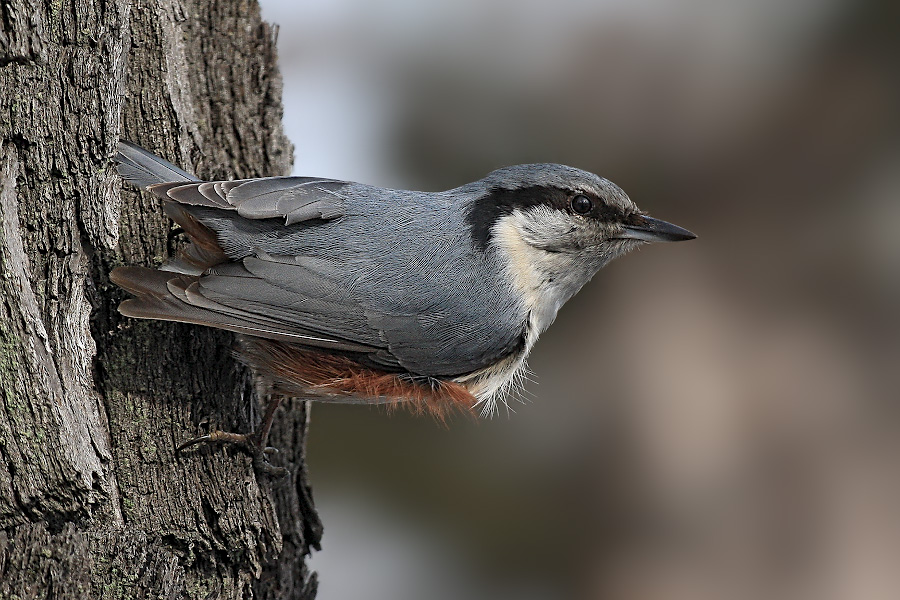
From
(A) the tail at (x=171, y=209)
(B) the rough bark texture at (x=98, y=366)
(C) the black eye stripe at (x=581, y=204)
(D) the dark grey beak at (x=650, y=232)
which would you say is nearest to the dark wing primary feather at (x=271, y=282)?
(A) the tail at (x=171, y=209)

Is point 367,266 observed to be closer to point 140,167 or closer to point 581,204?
point 140,167

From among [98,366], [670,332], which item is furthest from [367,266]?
[670,332]

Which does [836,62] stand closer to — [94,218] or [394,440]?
[394,440]

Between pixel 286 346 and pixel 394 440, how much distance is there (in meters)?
3.36

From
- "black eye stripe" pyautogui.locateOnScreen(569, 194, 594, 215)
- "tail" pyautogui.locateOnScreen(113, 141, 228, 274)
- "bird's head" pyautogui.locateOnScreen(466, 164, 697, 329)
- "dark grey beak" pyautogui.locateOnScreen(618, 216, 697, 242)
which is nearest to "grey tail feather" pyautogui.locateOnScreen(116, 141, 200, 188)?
"tail" pyautogui.locateOnScreen(113, 141, 228, 274)

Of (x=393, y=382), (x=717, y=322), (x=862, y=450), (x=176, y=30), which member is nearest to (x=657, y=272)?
(x=717, y=322)

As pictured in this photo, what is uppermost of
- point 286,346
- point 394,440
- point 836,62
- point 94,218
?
point 836,62

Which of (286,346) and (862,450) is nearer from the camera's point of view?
(286,346)

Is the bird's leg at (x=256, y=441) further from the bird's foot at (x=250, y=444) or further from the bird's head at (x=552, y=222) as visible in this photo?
the bird's head at (x=552, y=222)

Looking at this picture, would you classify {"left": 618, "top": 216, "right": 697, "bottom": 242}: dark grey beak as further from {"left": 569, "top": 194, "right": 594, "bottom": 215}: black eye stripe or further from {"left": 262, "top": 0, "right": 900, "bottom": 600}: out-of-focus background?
{"left": 262, "top": 0, "right": 900, "bottom": 600}: out-of-focus background

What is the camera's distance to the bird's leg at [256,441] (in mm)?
2574

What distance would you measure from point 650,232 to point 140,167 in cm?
189

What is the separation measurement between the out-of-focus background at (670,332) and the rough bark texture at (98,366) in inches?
127

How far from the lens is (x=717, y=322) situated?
6.02 metres
